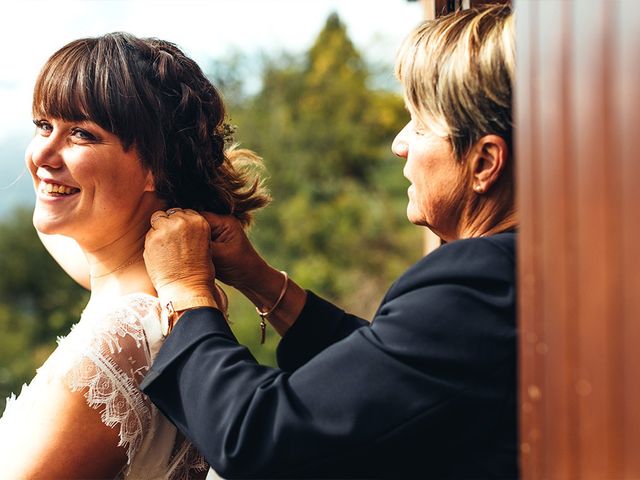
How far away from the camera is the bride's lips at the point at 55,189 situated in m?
2.19

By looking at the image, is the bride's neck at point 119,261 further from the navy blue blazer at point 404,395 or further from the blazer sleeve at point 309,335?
the navy blue blazer at point 404,395

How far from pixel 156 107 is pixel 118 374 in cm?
70

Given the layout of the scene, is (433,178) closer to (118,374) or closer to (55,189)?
(118,374)

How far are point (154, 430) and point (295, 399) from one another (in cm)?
66

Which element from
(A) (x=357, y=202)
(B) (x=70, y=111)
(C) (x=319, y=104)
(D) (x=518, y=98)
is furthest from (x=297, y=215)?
(D) (x=518, y=98)

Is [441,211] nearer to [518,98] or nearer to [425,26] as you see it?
[425,26]

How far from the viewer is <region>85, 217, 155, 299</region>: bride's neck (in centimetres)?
226

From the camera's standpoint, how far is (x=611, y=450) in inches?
40.2

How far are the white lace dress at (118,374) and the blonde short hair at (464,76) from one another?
0.84 metres

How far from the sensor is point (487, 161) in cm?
178

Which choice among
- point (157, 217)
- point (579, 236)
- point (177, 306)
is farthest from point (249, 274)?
point (579, 236)

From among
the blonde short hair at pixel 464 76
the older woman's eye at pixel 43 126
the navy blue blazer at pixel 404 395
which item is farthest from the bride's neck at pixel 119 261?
the blonde short hair at pixel 464 76

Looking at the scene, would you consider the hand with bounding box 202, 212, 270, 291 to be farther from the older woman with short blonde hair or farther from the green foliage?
the green foliage

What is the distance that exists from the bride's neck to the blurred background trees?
8.20 m
